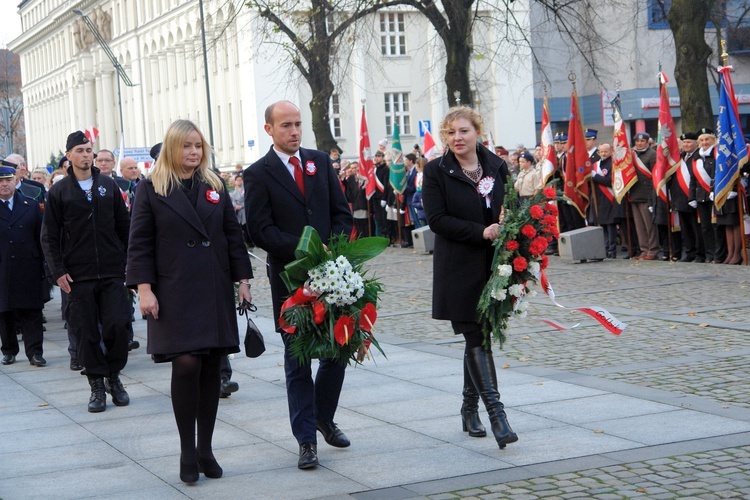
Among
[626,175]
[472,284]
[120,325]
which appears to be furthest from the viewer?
[626,175]

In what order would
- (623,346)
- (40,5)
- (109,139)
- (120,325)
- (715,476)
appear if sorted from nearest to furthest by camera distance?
(715,476) → (120,325) → (623,346) → (109,139) → (40,5)

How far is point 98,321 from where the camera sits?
30.0ft

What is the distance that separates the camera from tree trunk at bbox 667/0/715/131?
2067cm

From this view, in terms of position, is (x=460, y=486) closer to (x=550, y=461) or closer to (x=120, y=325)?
(x=550, y=461)

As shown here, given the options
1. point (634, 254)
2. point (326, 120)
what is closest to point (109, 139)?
point (326, 120)

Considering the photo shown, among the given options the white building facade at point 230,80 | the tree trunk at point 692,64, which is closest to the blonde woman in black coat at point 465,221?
the tree trunk at point 692,64

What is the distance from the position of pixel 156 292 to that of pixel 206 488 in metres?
1.08

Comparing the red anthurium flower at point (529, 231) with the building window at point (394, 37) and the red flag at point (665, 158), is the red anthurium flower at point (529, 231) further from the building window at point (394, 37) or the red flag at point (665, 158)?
the building window at point (394, 37)

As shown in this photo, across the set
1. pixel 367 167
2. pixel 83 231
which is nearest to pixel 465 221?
pixel 83 231

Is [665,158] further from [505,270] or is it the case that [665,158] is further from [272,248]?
[272,248]

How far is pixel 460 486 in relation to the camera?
589 cm

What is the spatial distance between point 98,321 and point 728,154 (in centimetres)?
1081

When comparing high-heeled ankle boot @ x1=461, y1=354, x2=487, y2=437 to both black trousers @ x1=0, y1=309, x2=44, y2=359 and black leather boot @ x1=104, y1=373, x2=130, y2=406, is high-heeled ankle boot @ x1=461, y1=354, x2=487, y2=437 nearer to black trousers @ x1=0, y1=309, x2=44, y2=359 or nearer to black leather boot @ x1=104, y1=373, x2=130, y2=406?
black leather boot @ x1=104, y1=373, x2=130, y2=406

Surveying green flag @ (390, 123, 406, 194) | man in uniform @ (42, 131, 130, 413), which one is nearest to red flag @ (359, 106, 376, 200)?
green flag @ (390, 123, 406, 194)
